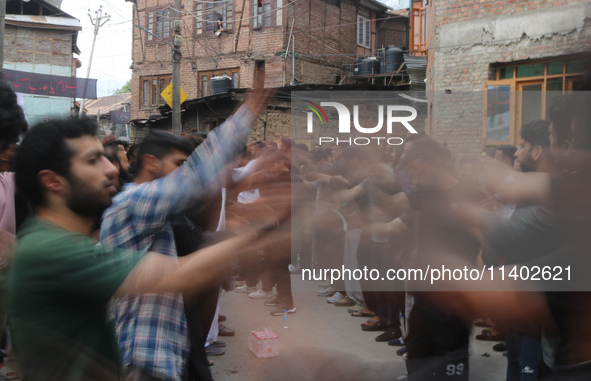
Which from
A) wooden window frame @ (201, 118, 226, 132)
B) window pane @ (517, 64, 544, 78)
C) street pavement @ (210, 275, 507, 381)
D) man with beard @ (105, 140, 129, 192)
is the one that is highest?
window pane @ (517, 64, 544, 78)

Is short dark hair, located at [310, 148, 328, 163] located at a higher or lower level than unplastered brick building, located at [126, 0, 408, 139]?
lower

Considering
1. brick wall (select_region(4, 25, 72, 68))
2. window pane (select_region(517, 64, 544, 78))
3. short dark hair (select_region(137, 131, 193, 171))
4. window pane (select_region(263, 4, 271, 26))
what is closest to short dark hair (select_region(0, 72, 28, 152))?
short dark hair (select_region(137, 131, 193, 171))

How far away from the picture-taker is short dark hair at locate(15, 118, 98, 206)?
61.1 inches

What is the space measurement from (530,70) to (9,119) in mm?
7949

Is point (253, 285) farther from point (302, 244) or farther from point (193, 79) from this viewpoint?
point (193, 79)

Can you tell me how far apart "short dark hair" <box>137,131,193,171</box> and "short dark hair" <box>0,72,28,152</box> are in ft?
3.36

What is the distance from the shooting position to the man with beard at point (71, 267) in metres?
1.35

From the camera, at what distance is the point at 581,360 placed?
1949mm

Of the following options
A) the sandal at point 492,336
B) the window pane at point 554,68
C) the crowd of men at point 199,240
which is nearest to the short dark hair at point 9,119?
the crowd of men at point 199,240

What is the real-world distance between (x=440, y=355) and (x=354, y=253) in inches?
117

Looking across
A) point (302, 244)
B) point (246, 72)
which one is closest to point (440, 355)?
point (302, 244)

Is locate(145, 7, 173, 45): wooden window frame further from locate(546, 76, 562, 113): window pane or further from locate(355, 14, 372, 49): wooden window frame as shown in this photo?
locate(546, 76, 562, 113): window pane

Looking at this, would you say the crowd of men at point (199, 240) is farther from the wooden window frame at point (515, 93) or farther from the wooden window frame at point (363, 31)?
the wooden window frame at point (363, 31)

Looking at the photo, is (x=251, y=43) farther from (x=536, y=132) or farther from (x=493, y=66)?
(x=536, y=132)
